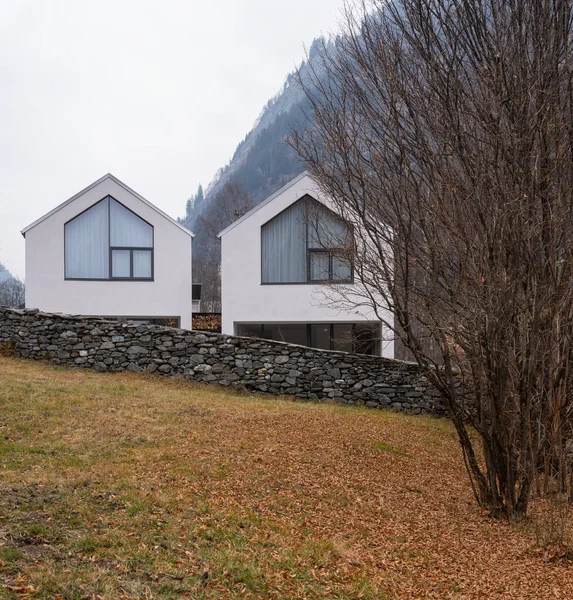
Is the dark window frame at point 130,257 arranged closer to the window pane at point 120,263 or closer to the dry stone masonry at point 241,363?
the window pane at point 120,263

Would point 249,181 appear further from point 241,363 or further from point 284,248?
point 241,363

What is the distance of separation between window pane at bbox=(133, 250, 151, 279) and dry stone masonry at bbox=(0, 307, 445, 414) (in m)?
3.20

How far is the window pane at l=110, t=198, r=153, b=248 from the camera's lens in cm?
1903

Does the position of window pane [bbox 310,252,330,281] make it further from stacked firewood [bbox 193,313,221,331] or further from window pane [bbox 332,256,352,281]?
stacked firewood [bbox 193,313,221,331]

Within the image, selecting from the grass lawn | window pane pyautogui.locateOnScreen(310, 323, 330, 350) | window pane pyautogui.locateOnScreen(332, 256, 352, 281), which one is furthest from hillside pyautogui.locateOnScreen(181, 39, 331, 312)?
window pane pyautogui.locateOnScreen(310, 323, 330, 350)

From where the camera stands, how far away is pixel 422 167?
7.77 meters

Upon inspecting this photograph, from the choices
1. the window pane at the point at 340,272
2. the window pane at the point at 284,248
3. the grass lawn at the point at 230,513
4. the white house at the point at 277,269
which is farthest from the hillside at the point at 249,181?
the grass lawn at the point at 230,513

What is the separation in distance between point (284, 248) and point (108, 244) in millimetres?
5511

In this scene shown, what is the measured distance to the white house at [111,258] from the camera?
1850 cm

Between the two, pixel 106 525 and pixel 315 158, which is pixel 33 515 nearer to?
pixel 106 525

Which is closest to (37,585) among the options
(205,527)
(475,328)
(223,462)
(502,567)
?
(205,527)

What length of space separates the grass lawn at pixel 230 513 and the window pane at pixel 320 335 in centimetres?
743

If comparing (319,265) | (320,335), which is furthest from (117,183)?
(320,335)

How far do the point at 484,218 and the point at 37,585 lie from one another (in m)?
5.64
